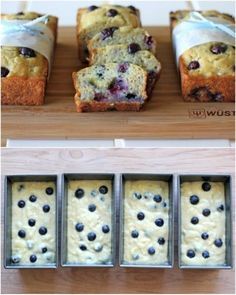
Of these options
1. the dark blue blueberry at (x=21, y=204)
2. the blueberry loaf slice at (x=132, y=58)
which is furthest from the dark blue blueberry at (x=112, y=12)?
the dark blue blueberry at (x=21, y=204)

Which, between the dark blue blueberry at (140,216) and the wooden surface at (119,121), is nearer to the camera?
the dark blue blueberry at (140,216)

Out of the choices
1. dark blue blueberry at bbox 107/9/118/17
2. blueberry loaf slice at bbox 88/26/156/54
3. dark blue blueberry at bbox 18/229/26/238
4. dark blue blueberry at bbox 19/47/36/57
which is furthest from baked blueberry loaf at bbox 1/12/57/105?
dark blue blueberry at bbox 18/229/26/238

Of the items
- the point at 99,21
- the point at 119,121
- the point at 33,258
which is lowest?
the point at 33,258

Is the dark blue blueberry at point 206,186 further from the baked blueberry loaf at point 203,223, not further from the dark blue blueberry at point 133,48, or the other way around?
the dark blue blueberry at point 133,48

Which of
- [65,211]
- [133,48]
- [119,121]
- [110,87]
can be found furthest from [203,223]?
[133,48]

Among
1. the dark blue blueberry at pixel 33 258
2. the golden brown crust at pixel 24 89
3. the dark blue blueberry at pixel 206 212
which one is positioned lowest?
the dark blue blueberry at pixel 33 258

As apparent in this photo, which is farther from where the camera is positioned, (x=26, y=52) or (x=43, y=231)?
(x=26, y=52)

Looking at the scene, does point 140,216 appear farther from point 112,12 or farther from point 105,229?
point 112,12
